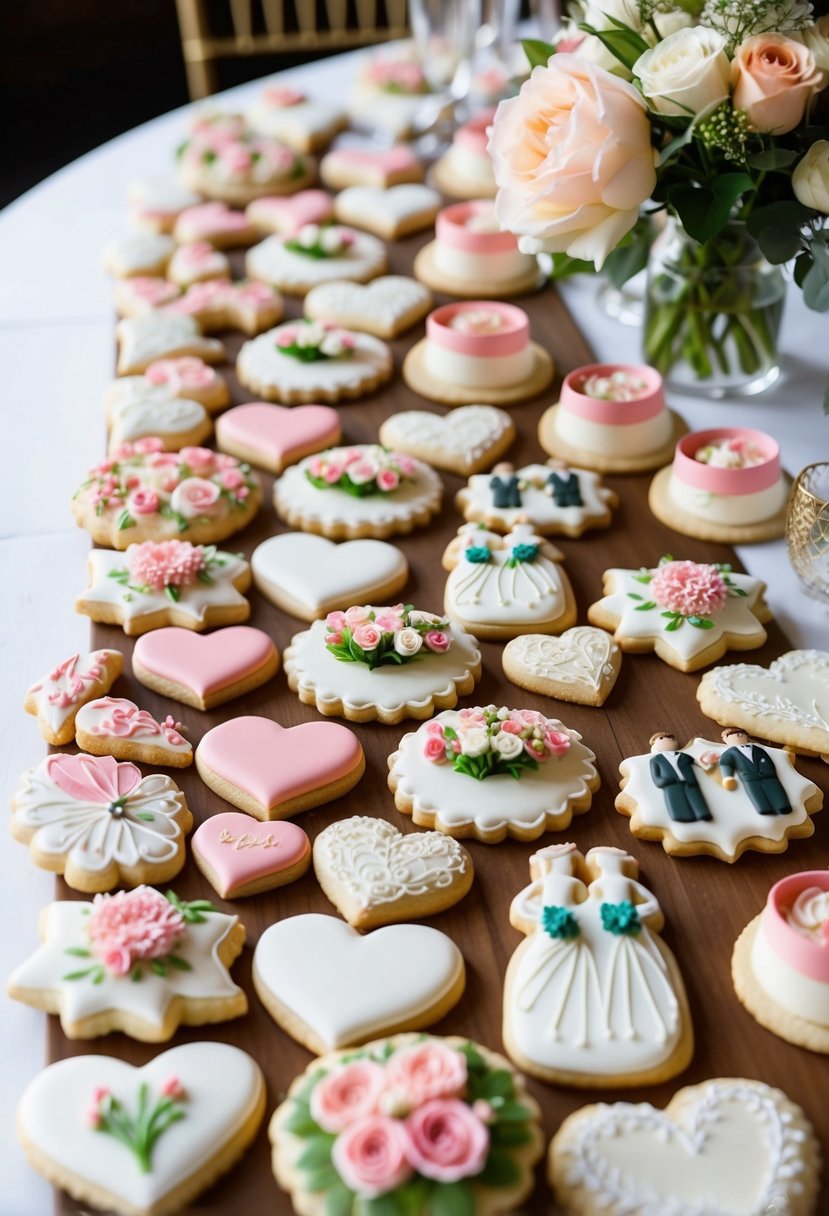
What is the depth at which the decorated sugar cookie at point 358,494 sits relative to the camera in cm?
165

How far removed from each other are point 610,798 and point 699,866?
0.39 feet

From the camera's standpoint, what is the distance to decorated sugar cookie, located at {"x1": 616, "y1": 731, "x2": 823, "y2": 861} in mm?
1223

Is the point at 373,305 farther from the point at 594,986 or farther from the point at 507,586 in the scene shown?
the point at 594,986

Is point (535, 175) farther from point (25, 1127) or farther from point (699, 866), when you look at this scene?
point (25, 1127)

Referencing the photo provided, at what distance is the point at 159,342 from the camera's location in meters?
1.99

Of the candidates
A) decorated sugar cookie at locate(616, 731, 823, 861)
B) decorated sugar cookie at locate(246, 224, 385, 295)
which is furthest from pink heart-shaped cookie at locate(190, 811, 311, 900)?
decorated sugar cookie at locate(246, 224, 385, 295)

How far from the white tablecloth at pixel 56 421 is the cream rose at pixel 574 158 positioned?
0.48 meters

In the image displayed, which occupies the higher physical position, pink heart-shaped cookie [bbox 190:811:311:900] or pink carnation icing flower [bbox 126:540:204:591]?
pink carnation icing flower [bbox 126:540:204:591]

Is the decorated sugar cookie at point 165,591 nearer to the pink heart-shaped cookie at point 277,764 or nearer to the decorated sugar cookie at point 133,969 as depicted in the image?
the pink heart-shaped cookie at point 277,764

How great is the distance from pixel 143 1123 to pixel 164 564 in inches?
28.4

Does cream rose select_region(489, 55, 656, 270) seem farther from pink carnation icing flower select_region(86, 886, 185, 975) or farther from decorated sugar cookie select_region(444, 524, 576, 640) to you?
pink carnation icing flower select_region(86, 886, 185, 975)

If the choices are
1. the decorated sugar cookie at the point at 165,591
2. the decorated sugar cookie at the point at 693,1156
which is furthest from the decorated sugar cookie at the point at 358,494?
the decorated sugar cookie at the point at 693,1156

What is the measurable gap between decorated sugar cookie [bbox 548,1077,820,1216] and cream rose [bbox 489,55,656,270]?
3.01 ft

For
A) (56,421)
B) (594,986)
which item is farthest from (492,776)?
(56,421)
